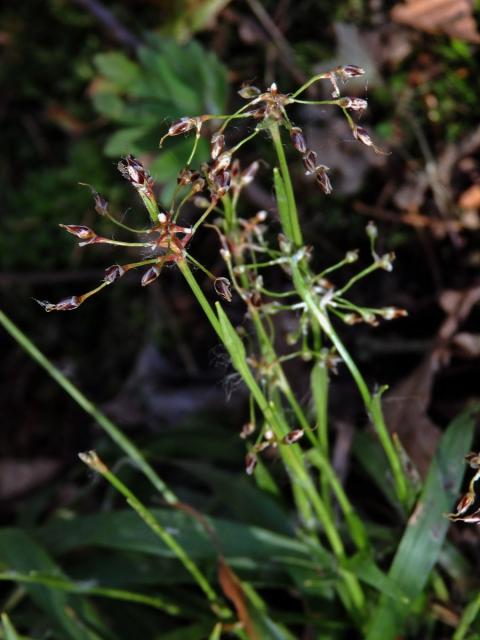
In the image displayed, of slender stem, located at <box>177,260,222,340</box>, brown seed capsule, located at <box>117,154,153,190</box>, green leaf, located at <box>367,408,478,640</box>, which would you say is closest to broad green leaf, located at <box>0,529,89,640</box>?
green leaf, located at <box>367,408,478,640</box>

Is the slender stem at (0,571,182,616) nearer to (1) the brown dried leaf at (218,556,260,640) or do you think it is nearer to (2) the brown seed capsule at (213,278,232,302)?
(1) the brown dried leaf at (218,556,260,640)

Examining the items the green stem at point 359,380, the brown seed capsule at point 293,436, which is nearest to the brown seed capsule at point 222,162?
the green stem at point 359,380

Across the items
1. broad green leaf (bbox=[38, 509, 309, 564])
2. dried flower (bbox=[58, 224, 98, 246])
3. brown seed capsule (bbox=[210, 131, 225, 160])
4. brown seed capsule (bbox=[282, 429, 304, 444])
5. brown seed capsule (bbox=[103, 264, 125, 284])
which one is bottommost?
broad green leaf (bbox=[38, 509, 309, 564])

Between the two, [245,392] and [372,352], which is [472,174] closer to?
[372,352]

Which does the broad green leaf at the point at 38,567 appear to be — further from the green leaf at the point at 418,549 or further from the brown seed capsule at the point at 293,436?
the brown seed capsule at the point at 293,436

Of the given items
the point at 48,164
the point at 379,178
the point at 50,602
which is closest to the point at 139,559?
the point at 50,602
